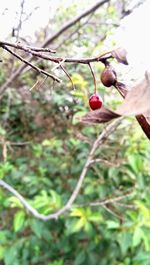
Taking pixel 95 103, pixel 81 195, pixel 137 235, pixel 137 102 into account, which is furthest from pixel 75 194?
pixel 137 102

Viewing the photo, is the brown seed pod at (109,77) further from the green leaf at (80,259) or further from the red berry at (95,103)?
the green leaf at (80,259)

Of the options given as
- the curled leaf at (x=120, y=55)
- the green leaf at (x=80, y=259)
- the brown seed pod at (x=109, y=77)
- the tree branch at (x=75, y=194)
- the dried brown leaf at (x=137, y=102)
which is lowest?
the green leaf at (x=80, y=259)

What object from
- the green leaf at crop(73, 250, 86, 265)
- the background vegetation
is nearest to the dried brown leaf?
the background vegetation

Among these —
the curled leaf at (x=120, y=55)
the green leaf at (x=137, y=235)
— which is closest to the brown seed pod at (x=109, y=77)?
the curled leaf at (x=120, y=55)

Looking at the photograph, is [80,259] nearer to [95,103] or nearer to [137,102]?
[95,103]

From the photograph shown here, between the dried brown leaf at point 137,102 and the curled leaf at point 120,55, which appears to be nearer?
the dried brown leaf at point 137,102

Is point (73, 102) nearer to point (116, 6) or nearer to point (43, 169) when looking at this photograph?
point (43, 169)

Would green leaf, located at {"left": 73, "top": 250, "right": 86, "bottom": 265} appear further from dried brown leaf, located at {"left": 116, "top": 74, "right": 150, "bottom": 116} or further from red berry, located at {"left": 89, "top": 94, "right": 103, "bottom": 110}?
dried brown leaf, located at {"left": 116, "top": 74, "right": 150, "bottom": 116}

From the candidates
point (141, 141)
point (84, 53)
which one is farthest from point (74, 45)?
point (141, 141)
